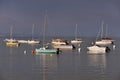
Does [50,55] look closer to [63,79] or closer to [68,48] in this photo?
[68,48]

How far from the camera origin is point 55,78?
41.8 m

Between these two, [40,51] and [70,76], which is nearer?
[70,76]

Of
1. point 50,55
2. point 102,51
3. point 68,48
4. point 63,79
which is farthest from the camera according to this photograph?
point 68,48

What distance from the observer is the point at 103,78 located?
41.3 meters

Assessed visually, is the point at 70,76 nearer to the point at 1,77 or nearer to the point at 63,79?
the point at 63,79

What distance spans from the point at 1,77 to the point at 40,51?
1609 inches

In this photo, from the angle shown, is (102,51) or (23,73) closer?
(23,73)

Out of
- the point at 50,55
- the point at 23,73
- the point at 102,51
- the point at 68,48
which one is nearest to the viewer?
the point at 23,73

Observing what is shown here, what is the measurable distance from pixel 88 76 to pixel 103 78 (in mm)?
2321

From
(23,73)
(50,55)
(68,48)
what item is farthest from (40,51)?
(23,73)

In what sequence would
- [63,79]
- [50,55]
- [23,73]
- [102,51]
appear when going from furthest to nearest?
1. [102,51]
2. [50,55]
3. [23,73]
4. [63,79]

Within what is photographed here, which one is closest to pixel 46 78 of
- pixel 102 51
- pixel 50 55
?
pixel 50 55

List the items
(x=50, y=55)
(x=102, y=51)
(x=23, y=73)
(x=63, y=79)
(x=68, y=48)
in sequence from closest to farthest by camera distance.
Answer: (x=63, y=79)
(x=23, y=73)
(x=50, y=55)
(x=102, y=51)
(x=68, y=48)

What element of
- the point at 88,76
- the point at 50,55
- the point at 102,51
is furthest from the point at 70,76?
the point at 102,51
